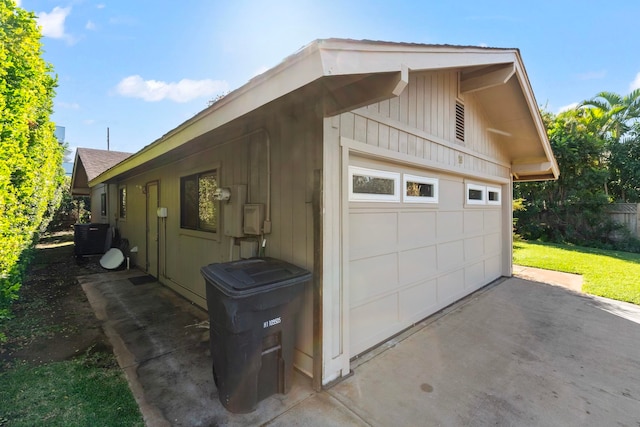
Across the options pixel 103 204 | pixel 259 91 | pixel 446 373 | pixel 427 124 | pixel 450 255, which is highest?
pixel 427 124

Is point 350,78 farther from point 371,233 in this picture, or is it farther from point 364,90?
point 371,233

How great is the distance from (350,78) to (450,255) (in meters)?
3.76

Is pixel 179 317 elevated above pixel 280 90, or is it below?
below

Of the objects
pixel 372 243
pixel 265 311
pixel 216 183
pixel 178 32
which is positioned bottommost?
pixel 265 311

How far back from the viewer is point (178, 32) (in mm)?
5867

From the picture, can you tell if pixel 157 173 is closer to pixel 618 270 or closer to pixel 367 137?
pixel 367 137

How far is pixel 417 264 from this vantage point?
13.0 ft

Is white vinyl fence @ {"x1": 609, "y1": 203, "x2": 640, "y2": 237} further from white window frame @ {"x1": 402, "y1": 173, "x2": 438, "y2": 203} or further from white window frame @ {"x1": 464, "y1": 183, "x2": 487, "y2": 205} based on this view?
white window frame @ {"x1": 402, "y1": 173, "x2": 438, "y2": 203}

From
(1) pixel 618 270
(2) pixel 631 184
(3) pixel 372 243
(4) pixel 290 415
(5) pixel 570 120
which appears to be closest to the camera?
(4) pixel 290 415

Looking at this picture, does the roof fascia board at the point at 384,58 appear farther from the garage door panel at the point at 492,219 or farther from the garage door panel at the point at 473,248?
the garage door panel at the point at 492,219

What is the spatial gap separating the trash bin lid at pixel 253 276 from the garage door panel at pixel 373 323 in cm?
97

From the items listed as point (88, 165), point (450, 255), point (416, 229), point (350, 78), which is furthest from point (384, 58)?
point (88, 165)

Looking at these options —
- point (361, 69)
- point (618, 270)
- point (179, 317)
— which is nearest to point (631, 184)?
point (618, 270)

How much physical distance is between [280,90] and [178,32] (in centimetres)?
568
